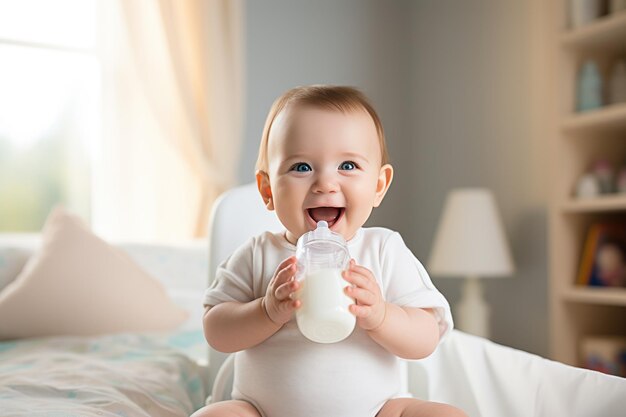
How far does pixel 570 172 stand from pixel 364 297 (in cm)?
224

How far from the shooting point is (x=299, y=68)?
350 cm

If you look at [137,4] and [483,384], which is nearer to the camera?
[483,384]

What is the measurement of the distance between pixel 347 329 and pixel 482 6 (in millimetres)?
3017

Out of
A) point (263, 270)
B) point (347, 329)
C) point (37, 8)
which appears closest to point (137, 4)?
point (37, 8)

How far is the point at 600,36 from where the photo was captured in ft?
8.82

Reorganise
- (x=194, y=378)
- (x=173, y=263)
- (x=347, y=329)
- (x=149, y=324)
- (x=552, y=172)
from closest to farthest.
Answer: (x=347, y=329) < (x=194, y=378) < (x=149, y=324) < (x=173, y=263) < (x=552, y=172)

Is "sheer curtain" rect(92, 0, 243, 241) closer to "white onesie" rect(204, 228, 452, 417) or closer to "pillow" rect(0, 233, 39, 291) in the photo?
"pillow" rect(0, 233, 39, 291)

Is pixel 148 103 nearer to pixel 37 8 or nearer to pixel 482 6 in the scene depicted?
pixel 37 8

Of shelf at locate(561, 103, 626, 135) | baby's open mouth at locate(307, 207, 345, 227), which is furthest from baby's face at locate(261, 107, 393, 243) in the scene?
shelf at locate(561, 103, 626, 135)

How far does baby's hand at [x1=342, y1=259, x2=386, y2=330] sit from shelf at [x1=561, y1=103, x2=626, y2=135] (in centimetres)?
201

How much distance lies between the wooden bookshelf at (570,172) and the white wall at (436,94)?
27cm

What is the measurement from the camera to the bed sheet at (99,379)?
105cm

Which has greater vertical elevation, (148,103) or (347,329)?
(148,103)

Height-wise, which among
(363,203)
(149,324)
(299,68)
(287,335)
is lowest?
(149,324)
